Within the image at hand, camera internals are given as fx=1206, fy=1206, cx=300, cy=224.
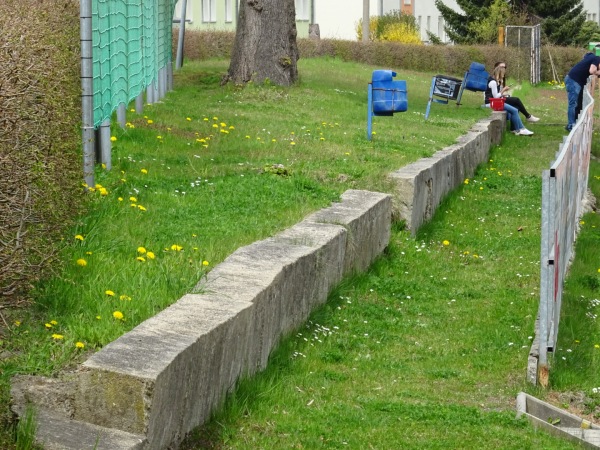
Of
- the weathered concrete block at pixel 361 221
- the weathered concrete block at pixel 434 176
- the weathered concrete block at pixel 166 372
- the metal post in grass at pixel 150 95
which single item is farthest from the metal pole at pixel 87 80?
the metal post in grass at pixel 150 95

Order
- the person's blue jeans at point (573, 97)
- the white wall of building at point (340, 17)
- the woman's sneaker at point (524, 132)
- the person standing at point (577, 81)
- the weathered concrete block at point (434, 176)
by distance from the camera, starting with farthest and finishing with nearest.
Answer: the white wall of building at point (340, 17)
the woman's sneaker at point (524, 132)
the person's blue jeans at point (573, 97)
the person standing at point (577, 81)
the weathered concrete block at point (434, 176)

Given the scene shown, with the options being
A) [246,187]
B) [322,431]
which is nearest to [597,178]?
[246,187]

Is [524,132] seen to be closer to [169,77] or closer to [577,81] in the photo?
[577,81]

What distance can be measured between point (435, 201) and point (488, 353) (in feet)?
16.3

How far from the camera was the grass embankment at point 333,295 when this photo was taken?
5660mm

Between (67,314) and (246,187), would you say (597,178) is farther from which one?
(67,314)

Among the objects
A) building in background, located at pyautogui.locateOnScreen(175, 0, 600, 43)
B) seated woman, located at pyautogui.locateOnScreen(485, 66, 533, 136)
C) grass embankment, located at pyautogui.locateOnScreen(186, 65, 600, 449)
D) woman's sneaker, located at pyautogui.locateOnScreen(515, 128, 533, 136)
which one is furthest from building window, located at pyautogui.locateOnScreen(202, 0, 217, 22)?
grass embankment, located at pyautogui.locateOnScreen(186, 65, 600, 449)

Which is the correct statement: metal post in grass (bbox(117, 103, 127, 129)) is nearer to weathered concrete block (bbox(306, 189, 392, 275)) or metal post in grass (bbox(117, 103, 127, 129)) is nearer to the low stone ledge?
weathered concrete block (bbox(306, 189, 392, 275))

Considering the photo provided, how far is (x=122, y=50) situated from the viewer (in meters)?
11.4

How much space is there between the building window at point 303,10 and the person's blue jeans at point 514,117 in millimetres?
36170

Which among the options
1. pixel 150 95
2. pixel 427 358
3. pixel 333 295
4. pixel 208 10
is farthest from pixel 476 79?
pixel 208 10

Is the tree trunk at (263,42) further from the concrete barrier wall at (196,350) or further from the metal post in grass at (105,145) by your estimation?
the concrete barrier wall at (196,350)

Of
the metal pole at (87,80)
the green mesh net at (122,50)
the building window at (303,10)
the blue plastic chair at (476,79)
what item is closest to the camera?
the metal pole at (87,80)

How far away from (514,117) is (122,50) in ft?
39.7
